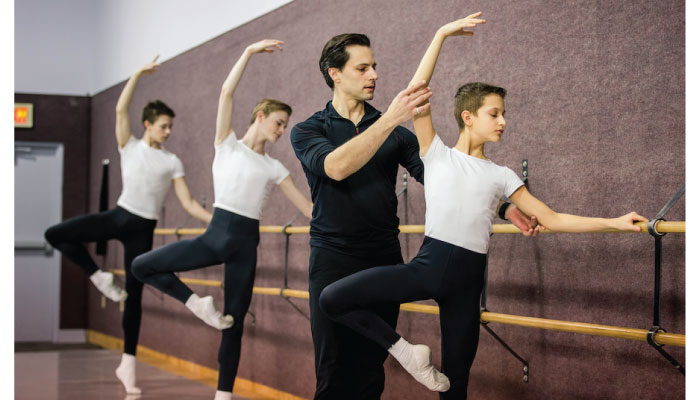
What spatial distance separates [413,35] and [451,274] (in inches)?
76.2

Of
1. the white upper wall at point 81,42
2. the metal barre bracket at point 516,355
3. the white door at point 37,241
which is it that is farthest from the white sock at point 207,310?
the white door at point 37,241

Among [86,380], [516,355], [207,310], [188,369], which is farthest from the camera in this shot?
[188,369]

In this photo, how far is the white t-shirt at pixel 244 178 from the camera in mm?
4066

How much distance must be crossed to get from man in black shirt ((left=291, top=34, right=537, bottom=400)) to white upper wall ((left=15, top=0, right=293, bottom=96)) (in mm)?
4786

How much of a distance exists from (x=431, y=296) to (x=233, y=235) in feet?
6.46

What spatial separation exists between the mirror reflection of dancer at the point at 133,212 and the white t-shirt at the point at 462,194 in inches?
106

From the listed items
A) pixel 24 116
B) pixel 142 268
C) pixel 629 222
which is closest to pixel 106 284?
pixel 142 268

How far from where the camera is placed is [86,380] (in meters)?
5.56

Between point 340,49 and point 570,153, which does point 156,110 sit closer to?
point 340,49

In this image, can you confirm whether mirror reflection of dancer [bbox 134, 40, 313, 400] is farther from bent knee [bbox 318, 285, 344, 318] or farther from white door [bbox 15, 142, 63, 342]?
white door [bbox 15, 142, 63, 342]

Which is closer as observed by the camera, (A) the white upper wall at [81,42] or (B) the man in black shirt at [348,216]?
(B) the man in black shirt at [348,216]

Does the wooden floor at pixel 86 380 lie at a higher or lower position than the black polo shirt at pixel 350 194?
lower

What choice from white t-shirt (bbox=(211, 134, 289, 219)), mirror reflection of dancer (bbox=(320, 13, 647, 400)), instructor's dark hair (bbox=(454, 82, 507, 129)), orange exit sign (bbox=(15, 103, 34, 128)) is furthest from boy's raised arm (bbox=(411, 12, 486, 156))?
orange exit sign (bbox=(15, 103, 34, 128))

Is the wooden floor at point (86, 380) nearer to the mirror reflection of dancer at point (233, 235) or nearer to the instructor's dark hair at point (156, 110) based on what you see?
the mirror reflection of dancer at point (233, 235)
